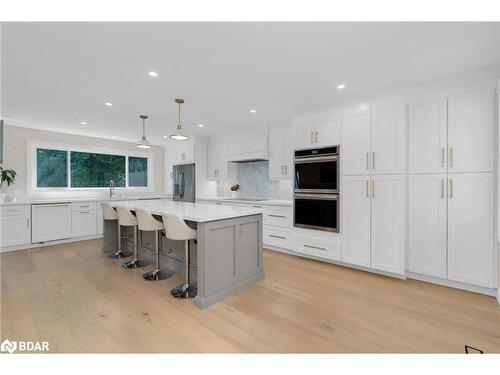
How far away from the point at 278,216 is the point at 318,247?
0.89 metres

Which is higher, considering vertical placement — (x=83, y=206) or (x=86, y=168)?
(x=86, y=168)

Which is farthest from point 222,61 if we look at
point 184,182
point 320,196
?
point 184,182

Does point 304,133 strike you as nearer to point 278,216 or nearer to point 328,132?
point 328,132

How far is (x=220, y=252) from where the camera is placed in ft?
7.90

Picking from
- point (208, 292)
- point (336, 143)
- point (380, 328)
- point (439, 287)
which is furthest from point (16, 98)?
point (439, 287)

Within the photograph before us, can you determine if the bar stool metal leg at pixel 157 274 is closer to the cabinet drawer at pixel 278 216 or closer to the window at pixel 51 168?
the cabinet drawer at pixel 278 216

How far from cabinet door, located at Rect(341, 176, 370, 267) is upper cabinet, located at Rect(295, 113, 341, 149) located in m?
0.64

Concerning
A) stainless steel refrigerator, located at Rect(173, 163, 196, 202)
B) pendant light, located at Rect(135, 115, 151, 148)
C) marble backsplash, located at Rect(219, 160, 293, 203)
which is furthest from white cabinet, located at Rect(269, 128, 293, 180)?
pendant light, located at Rect(135, 115, 151, 148)

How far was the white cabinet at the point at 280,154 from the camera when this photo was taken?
4.32 m

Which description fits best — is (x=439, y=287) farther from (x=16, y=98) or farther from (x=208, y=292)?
(x=16, y=98)

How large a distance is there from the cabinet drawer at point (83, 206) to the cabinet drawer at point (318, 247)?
440 cm

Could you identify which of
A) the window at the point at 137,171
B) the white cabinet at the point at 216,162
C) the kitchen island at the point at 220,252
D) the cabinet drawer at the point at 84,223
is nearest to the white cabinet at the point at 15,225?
the cabinet drawer at the point at 84,223

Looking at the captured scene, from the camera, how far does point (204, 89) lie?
115 inches

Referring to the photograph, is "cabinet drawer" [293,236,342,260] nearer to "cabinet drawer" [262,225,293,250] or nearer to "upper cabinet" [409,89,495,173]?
"cabinet drawer" [262,225,293,250]
